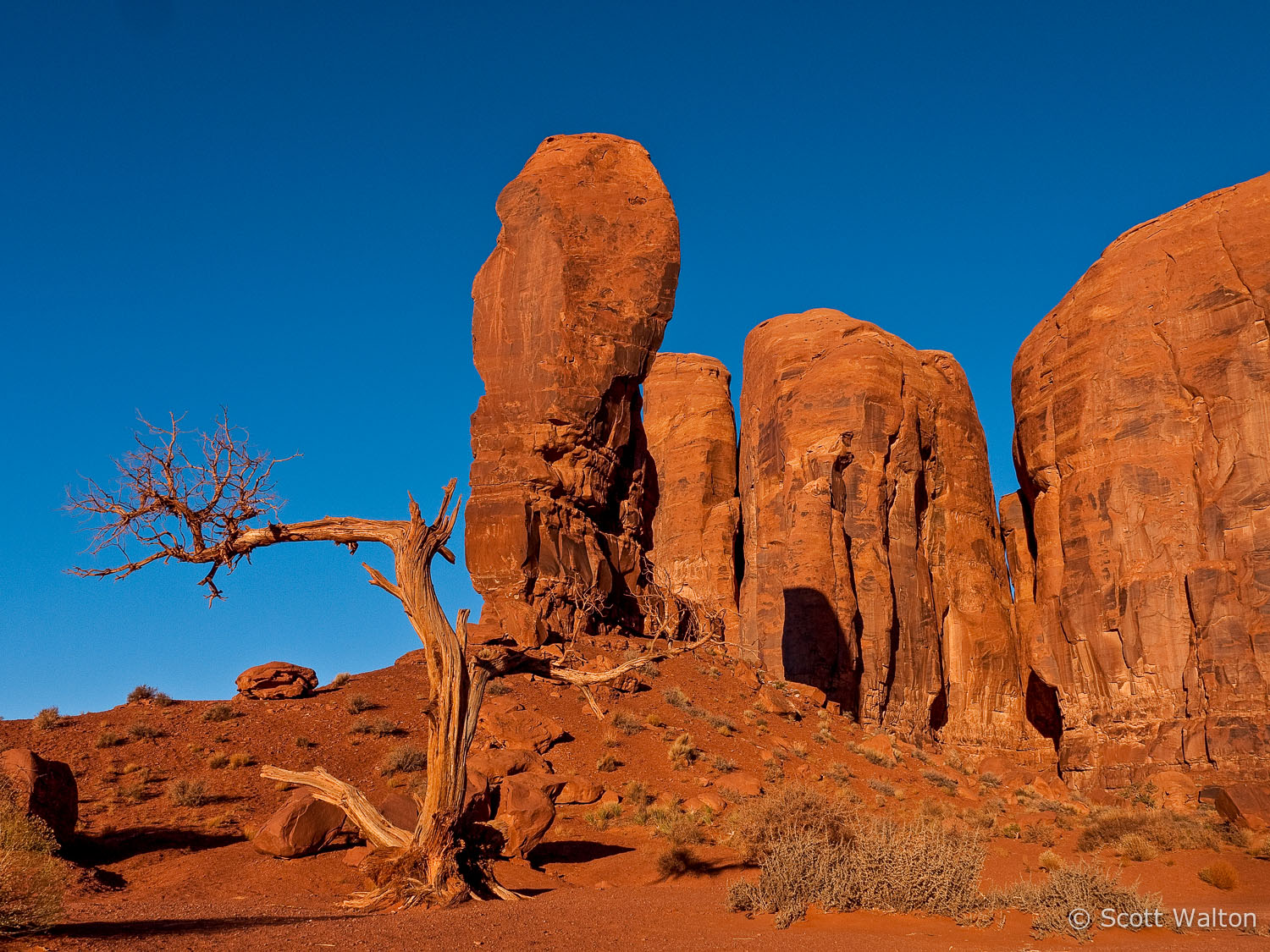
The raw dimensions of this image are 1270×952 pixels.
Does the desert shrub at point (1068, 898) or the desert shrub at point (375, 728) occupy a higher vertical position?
the desert shrub at point (375, 728)

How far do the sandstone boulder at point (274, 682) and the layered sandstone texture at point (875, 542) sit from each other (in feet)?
68.8

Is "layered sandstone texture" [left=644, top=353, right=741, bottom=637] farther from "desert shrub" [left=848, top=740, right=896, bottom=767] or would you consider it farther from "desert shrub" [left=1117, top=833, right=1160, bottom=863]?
"desert shrub" [left=1117, top=833, right=1160, bottom=863]

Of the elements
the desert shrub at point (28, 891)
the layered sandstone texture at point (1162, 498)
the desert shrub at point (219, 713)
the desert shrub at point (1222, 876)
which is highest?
the layered sandstone texture at point (1162, 498)

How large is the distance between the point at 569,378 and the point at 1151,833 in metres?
19.3

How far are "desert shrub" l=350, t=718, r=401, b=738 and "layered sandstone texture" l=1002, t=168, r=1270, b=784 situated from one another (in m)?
27.2

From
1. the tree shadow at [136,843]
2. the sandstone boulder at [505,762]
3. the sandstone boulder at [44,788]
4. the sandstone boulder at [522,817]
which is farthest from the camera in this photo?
the sandstone boulder at [505,762]

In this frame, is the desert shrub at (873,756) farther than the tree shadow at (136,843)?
Yes

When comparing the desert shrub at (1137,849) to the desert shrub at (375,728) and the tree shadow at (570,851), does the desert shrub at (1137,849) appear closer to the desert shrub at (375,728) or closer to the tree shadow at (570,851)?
the tree shadow at (570,851)

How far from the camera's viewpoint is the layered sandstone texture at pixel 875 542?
3919cm

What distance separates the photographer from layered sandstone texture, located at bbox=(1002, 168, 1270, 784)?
33.6 metres

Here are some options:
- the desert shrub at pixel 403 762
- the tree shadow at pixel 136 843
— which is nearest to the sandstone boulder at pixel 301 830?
the tree shadow at pixel 136 843

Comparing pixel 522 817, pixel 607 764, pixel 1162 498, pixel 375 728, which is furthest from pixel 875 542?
pixel 522 817

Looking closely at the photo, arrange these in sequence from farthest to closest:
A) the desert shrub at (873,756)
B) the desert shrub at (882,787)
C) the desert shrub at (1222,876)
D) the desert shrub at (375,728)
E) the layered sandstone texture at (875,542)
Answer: the layered sandstone texture at (875,542)
the desert shrub at (873,756)
the desert shrub at (882,787)
the desert shrub at (375,728)
the desert shrub at (1222,876)

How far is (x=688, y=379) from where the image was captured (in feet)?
192
